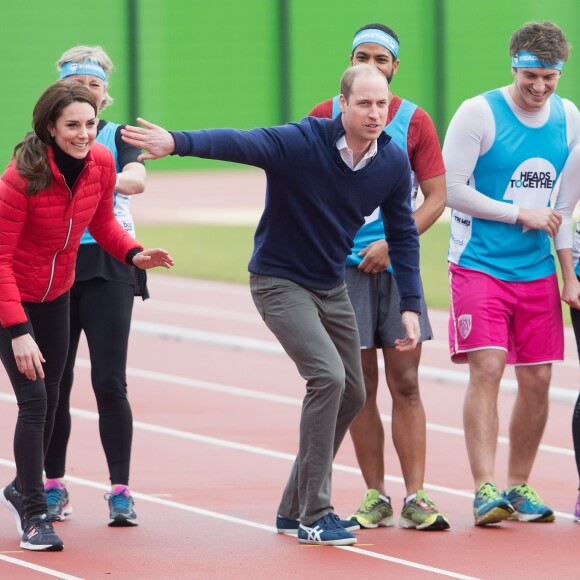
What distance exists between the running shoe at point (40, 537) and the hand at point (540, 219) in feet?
8.91

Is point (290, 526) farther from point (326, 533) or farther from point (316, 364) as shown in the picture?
point (316, 364)

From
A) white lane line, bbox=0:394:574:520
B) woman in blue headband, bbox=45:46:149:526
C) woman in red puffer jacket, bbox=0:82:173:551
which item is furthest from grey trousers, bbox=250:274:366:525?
white lane line, bbox=0:394:574:520

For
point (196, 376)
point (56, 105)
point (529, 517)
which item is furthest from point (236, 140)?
point (196, 376)

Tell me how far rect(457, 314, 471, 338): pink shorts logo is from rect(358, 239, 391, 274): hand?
533 mm

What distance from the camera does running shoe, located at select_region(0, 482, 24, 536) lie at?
22.6 feet

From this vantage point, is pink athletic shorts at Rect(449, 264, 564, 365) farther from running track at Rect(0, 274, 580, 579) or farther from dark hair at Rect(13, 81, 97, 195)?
dark hair at Rect(13, 81, 97, 195)

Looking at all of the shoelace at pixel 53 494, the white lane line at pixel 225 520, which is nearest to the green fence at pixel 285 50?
the white lane line at pixel 225 520

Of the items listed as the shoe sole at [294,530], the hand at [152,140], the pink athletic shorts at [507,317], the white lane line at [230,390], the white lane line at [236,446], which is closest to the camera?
the hand at [152,140]

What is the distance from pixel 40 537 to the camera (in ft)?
21.7

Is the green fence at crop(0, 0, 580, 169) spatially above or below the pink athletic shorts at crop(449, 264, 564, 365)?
above

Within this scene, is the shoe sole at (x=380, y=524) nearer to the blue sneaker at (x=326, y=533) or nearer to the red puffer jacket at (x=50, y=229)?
the blue sneaker at (x=326, y=533)

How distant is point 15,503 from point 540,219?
113 inches

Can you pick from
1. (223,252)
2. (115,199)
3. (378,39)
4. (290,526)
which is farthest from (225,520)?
(223,252)

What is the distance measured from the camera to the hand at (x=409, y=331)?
6973mm
